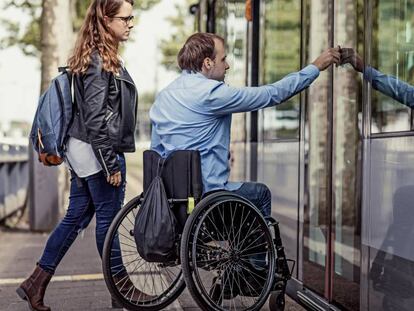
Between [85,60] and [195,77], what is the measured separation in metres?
0.73

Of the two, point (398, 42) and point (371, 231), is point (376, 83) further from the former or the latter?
point (371, 231)

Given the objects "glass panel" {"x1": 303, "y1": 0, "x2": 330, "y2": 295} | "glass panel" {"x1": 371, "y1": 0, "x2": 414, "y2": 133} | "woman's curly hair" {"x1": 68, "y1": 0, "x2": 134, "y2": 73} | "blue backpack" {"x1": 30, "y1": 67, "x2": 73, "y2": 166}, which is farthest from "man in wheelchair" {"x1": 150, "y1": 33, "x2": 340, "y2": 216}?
"glass panel" {"x1": 303, "y1": 0, "x2": 330, "y2": 295}

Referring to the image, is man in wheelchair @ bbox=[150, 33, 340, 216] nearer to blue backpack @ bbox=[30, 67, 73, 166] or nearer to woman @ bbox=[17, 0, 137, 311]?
woman @ bbox=[17, 0, 137, 311]

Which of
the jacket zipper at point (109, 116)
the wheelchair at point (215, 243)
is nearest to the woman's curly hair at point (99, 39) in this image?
the jacket zipper at point (109, 116)

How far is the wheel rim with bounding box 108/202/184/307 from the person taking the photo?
4.00 meters

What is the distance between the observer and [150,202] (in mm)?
3666

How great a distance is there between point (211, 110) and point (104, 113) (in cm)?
72

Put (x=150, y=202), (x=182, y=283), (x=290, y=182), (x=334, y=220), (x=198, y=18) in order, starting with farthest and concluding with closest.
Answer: (x=198, y=18)
(x=290, y=182)
(x=334, y=220)
(x=182, y=283)
(x=150, y=202)

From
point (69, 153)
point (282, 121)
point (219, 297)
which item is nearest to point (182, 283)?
point (219, 297)

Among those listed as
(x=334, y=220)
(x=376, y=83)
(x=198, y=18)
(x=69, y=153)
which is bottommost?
(x=334, y=220)

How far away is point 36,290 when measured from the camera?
4.39 m

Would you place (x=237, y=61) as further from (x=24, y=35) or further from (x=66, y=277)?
(x=24, y=35)

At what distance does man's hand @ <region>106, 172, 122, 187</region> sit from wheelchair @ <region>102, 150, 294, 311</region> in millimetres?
327

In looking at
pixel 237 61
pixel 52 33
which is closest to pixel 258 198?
pixel 237 61
